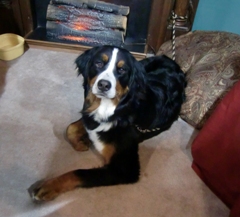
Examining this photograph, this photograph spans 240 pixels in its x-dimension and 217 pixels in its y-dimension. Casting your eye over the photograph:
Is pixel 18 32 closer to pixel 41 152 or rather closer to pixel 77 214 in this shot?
pixel 41 152

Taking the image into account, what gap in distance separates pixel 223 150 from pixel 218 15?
150cm

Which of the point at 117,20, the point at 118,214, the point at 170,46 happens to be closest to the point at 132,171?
the point at 118,214

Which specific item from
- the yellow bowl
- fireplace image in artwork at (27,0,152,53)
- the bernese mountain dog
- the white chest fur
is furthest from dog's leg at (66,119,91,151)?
fireplace image in artwork at (27,0,152,53)

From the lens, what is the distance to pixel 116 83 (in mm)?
1187

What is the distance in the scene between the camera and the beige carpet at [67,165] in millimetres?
1209

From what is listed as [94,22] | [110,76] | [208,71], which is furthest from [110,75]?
[94,22]

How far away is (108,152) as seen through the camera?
52.0 inches

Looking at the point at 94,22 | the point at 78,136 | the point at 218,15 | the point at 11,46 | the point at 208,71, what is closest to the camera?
the point at 78,136

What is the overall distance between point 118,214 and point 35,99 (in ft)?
3.41

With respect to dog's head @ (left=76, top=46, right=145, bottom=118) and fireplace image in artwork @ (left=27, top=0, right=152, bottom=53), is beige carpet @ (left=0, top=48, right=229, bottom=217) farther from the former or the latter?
fireplace image in artwork @ (left=27, top=0, right=152, bottom=53)

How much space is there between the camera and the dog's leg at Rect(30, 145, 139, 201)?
1186mm

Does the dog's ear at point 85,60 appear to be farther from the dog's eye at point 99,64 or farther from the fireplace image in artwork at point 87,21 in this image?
the fireplace image in artwork at point 87,21

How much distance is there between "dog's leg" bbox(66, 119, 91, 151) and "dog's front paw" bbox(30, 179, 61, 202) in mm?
299

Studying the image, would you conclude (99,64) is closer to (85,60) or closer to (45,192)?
(85,60)
